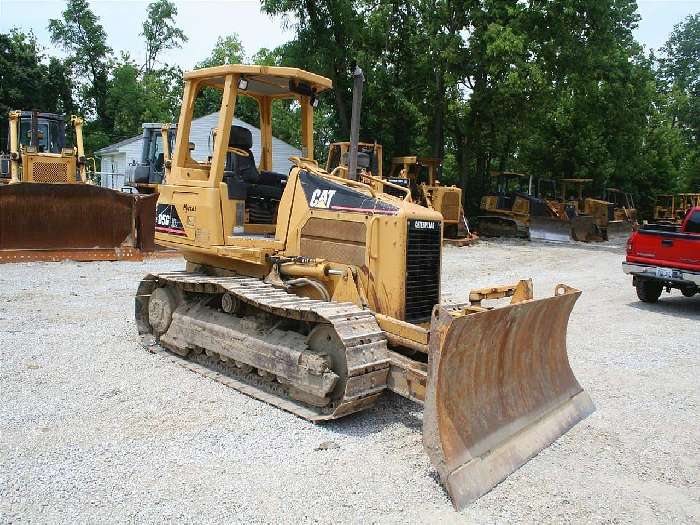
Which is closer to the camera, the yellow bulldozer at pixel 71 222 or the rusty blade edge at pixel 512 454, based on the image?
the rusty blade edge at pixel 512 454

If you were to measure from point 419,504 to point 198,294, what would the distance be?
3.60m

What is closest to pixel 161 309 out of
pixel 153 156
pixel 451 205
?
pixel 153 156

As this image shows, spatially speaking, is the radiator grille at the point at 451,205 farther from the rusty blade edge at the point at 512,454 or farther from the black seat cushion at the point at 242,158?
the rusty blade edge at the point at 512,454

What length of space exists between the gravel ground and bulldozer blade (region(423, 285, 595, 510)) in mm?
136

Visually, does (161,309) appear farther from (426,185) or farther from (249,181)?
(426,185)

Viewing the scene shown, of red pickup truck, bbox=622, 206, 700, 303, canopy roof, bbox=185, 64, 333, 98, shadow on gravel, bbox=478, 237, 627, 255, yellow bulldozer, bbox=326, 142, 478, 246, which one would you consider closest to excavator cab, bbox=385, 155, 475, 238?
yellow bulldozer, bbox=326, 142, 478, 246

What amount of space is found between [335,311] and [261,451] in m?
1.19

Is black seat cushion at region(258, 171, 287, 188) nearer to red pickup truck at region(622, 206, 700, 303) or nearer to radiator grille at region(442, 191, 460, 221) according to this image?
red pickup truck at region(622, 206, 700, 303)

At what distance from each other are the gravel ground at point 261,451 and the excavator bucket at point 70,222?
5.46 meters

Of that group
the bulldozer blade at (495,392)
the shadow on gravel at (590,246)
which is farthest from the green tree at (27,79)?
the bulldozer blade at (495,392)

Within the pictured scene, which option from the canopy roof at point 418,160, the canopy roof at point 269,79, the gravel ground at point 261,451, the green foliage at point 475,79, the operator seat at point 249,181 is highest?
the green foliage at point 475,79

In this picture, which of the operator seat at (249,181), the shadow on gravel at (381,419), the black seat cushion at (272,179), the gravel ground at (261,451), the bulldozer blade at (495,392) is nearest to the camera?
the gravel ground at (261,451)

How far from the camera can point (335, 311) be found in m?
4.89

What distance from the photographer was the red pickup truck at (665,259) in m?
10.1
